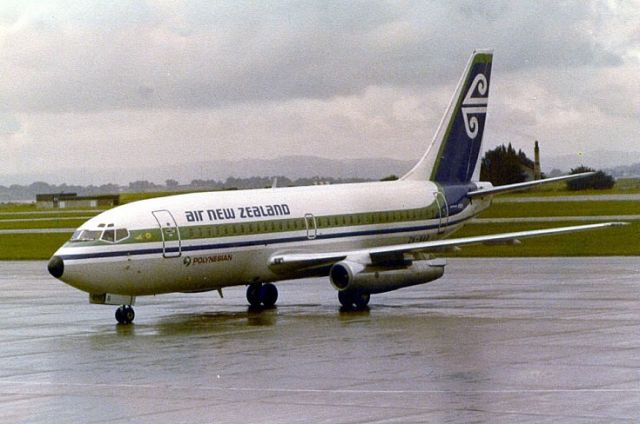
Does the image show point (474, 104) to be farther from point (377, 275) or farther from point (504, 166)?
point (504, 166)


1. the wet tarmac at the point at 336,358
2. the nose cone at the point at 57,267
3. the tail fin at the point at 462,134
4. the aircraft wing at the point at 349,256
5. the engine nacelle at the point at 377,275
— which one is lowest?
the wet tarmac at the point at 336,358

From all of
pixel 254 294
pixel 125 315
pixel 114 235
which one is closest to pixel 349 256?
pixel 254 294

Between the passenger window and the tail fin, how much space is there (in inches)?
587

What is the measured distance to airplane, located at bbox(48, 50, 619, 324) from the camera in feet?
128

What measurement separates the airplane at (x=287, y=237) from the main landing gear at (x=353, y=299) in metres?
0.06

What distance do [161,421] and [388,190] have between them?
27.0 metres

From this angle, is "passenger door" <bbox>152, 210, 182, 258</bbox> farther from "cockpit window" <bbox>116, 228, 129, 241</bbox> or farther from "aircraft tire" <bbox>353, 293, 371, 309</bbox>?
"aircraft tire" <bbox>353, 293, 371, 309</bbox>

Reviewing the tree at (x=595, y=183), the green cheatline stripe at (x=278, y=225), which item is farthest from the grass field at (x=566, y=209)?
the green cheatline stripe at (x=278, y=225)

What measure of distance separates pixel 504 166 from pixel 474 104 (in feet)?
79.2

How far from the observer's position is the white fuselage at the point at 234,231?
38719 millimetres

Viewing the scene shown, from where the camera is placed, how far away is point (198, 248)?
40.4 meters

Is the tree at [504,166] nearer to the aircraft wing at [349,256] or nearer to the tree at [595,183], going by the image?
the tree at [595,183]

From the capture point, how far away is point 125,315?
39594 millimetres

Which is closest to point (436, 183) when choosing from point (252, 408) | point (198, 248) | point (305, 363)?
point (198, 248)
